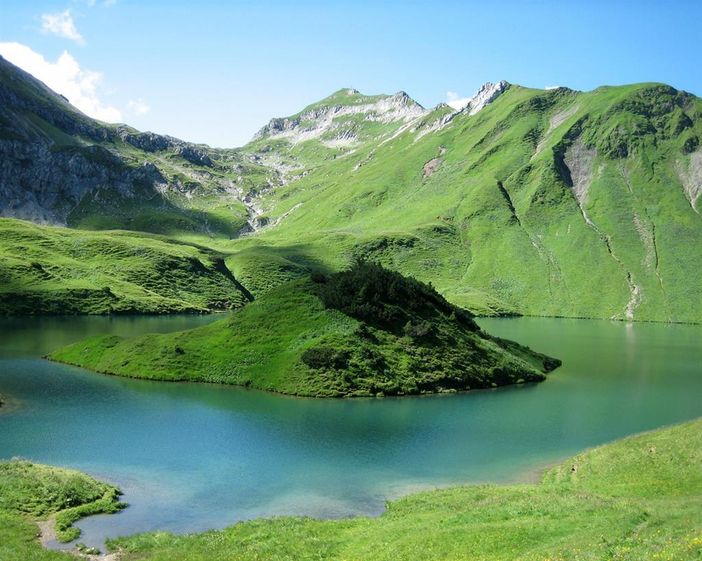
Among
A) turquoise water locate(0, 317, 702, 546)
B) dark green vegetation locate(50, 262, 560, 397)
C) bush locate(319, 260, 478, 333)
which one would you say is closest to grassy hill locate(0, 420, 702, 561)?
turquoise water locate(0, 317, 702, 546)

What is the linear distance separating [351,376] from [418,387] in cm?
833

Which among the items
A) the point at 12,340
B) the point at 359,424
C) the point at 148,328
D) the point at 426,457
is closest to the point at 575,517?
the point at 426,457

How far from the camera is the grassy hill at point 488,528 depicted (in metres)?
25.4

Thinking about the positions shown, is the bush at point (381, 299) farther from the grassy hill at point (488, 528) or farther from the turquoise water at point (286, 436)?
the grassy hill at point (488, 528)

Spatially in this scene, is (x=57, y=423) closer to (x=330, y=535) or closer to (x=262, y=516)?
(x=262, y=516)

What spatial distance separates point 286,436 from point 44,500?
22.2 meters

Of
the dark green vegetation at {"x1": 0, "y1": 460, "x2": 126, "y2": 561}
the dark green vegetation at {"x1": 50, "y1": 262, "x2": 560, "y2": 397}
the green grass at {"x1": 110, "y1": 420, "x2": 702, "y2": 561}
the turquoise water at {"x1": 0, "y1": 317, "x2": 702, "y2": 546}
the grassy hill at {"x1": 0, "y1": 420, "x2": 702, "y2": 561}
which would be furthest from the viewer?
the dark green vegetation at {"x1": 50, "y1": 262, "x2": 560, "y2": 397}

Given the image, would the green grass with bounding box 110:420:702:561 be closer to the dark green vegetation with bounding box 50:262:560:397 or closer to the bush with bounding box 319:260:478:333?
the dark green vegetation with bounding box 50:262:560:397

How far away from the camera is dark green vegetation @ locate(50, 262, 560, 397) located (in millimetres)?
77062

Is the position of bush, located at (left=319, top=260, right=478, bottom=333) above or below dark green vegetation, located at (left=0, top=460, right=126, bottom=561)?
above

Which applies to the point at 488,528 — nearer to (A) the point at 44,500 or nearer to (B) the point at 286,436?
(A) the point at 44,500

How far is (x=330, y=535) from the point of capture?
33.8 meters

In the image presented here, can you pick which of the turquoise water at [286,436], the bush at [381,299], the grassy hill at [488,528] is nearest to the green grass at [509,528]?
the grassy hill at [488,528]

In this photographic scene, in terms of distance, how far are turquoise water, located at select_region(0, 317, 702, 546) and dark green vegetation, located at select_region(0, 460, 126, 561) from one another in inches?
49.9
